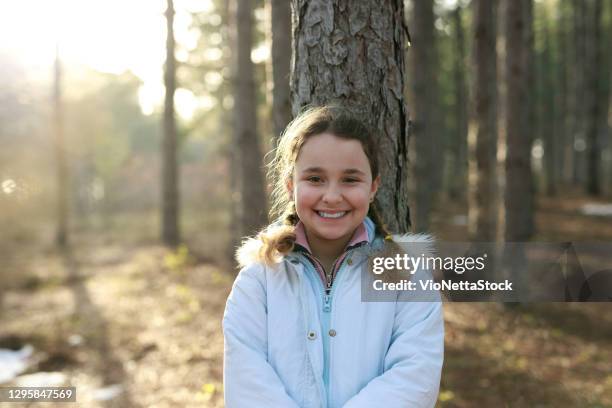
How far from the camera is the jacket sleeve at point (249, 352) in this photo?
A: 2.06 meters

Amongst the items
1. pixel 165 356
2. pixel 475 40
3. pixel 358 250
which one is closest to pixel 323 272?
pixel 358 250

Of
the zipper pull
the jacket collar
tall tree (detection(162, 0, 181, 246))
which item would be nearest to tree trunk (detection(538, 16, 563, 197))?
tall tree (detection(162, 0, 181, 246))

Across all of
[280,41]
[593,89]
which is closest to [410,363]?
[280,41]

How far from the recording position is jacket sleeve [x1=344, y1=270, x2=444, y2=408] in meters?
2.02

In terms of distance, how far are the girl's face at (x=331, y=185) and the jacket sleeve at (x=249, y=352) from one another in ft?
1.13

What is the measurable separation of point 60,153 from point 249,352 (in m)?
16.5

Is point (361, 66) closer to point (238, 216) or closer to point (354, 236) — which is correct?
point (354, 236)

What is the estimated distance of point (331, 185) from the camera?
86.8 inches

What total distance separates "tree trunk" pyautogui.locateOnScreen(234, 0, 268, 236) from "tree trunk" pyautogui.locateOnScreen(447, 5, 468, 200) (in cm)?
1161

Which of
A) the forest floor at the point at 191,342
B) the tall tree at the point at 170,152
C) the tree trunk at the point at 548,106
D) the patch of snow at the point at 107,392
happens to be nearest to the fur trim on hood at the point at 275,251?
the forest floor at the point at 191,342

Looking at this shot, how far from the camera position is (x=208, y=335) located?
6.71 m

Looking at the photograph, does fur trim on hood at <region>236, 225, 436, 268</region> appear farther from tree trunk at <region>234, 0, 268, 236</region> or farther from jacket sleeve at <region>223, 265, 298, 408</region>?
tree trunk at <region>234, 0, 268, 236</region>

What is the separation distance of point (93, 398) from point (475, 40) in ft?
22.2

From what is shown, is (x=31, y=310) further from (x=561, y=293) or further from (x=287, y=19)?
(x=561, y=293)
